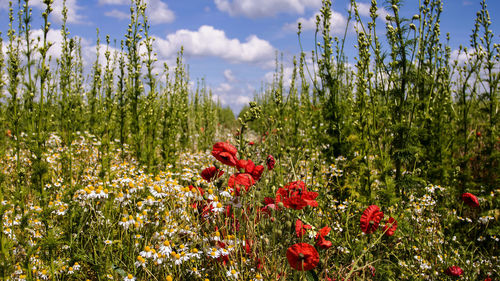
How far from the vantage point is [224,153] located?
1.91 meters

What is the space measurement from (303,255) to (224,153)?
72 centimetres

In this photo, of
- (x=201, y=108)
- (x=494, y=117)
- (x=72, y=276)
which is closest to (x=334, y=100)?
(x=494, y=117)

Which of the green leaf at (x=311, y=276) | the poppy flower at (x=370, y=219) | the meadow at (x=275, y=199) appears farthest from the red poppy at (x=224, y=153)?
the poppy flower at (x=370, y=219)

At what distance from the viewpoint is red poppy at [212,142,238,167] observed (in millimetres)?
1919

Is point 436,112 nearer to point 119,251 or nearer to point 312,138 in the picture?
point 312,138

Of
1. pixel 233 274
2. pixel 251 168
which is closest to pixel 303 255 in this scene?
pixel 233 274

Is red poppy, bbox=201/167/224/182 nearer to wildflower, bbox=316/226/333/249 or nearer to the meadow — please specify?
the meadow

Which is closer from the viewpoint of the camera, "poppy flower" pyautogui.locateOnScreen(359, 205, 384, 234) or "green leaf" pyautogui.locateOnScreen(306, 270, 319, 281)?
"green leaf" pyautogui.locateOnScreen(306, 270, 319, 281)

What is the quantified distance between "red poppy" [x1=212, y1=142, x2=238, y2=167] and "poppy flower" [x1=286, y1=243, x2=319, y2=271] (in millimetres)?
617

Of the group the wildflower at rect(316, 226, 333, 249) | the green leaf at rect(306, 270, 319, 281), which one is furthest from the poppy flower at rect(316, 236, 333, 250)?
the green leaf at rect(306, 270, 319, 281)

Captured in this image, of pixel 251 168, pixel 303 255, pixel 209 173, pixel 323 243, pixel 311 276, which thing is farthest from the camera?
pixel 209 173

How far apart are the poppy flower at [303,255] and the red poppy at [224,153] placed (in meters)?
0.62

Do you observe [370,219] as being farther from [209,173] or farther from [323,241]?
[209,173]

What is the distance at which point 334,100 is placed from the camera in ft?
13.7
